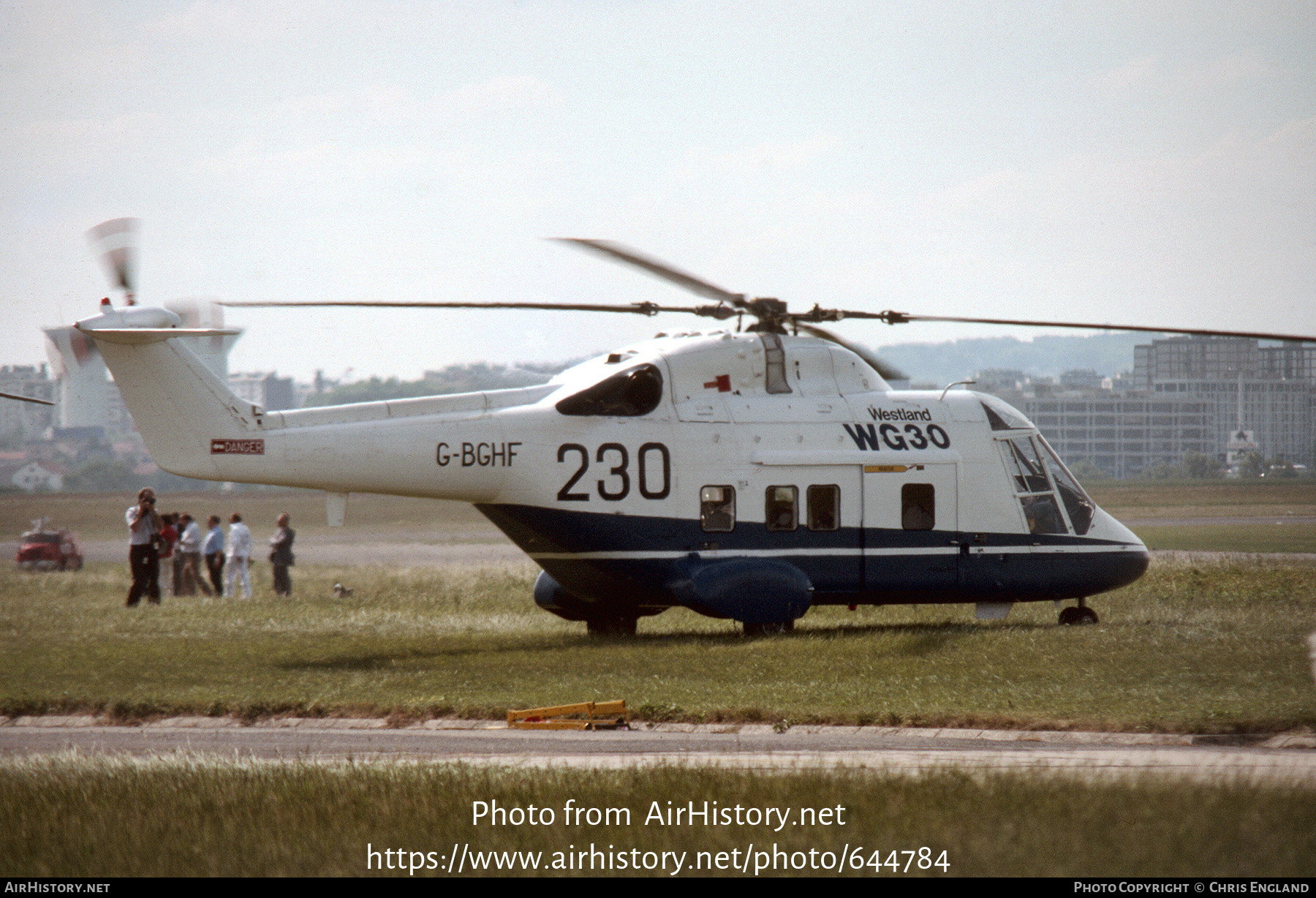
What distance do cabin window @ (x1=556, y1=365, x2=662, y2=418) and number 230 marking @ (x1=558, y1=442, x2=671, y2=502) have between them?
1.66ft

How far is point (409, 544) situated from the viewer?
2584 inches

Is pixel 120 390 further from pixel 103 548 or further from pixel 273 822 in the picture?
pixel 103 548

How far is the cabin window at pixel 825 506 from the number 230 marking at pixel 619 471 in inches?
87.1

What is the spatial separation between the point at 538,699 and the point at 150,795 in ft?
17.1

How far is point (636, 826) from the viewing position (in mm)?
8469

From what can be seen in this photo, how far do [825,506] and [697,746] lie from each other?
7.44m

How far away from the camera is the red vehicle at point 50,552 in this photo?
149 feet

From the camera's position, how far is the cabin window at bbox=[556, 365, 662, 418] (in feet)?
60.0

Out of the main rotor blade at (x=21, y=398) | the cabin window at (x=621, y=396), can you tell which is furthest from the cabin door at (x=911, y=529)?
the main rotor blade at (x=21, y=398)

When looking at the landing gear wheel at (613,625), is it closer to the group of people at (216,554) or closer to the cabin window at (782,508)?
the cabin window at (782,508)

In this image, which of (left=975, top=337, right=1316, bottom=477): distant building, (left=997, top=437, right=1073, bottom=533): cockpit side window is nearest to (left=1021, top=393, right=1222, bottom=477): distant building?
(left=975, top=337, right=1316, bottom=477): distant building

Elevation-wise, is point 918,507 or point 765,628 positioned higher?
point 918,507

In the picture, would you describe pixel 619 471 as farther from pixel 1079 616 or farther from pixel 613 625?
pixel 1079 616

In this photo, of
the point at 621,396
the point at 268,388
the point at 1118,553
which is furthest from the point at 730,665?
the point at 268,388
